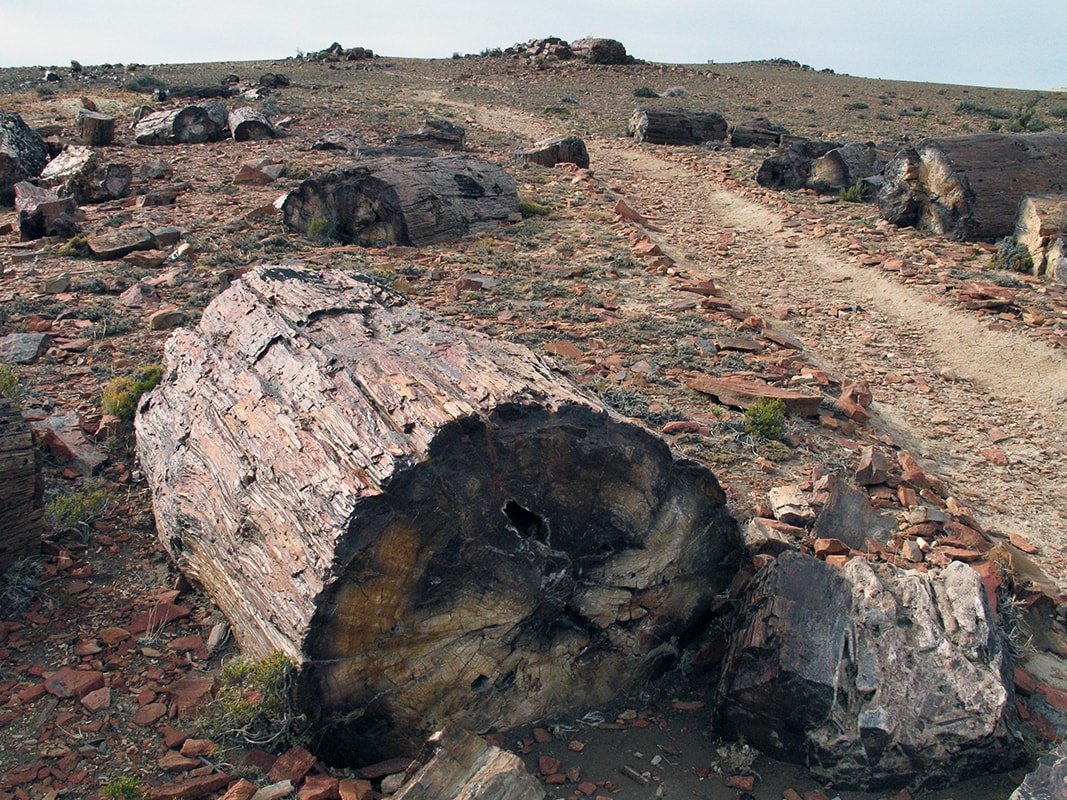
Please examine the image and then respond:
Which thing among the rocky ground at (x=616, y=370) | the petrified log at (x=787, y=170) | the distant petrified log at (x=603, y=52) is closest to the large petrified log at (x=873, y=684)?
the rocky ground at (x=616, y=370)

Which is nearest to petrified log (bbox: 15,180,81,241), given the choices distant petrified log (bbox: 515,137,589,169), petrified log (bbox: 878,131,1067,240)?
distant petrified log (bbox: 515,137,589,169)

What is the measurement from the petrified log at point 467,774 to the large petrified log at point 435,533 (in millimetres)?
389

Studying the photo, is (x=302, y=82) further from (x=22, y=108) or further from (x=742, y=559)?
(x=742, y=559)

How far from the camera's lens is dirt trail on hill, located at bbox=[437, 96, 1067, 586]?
21.3 feet

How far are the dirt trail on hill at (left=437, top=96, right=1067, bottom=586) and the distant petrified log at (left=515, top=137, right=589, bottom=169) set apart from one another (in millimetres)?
3872

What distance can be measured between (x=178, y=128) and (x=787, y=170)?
1331 cm

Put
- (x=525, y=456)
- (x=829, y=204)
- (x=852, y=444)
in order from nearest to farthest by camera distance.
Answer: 1. (x=525, y=456)
2. (x=852, y=444)
3. (x=829, y=204)

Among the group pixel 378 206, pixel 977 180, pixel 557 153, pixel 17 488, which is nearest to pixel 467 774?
pixel 17 488

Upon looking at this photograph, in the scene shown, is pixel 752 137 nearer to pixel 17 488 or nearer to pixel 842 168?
pixel 842 168

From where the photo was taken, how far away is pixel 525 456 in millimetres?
3512

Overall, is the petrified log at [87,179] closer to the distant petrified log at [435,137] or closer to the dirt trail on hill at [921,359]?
the distant petrified log at [435,137]

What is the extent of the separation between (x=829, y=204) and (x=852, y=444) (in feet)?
31.6

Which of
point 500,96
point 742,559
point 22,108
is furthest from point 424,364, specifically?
point 500,96

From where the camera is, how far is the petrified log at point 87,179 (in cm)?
1330
